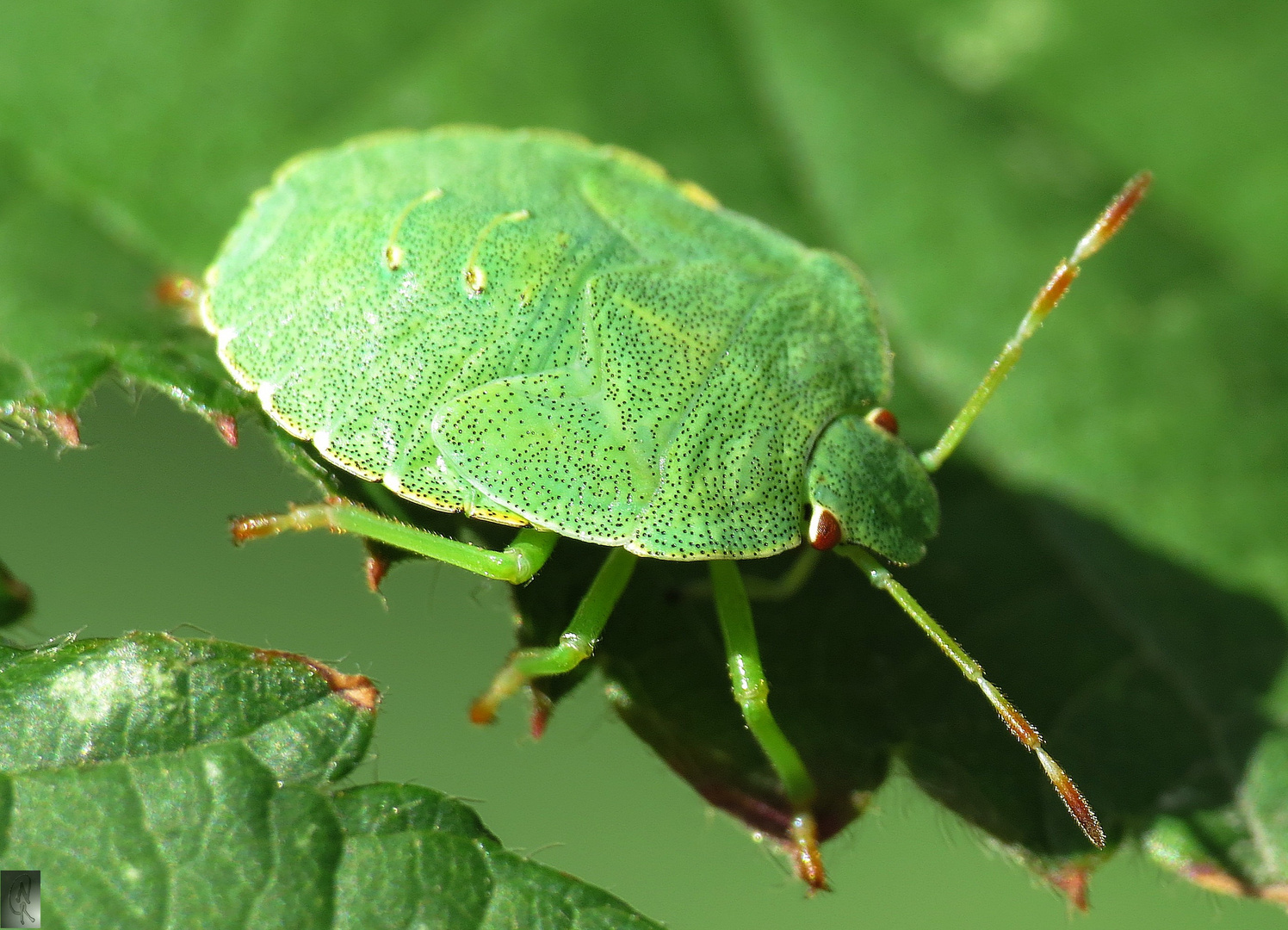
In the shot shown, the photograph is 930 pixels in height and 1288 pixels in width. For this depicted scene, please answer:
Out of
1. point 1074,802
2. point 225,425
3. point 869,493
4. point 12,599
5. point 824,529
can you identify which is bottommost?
point 12,599

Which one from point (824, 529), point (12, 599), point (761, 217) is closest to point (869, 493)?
point (824, 529)

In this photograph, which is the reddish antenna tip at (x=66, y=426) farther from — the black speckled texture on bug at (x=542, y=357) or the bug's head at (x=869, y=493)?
the bug's head at (x=869, y=493)

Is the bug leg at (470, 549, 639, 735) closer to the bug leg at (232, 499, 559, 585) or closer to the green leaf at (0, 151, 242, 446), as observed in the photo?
the bug leg at (232, 499, 559, 585)

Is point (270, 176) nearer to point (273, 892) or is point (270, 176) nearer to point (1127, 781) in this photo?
point (273, 892)

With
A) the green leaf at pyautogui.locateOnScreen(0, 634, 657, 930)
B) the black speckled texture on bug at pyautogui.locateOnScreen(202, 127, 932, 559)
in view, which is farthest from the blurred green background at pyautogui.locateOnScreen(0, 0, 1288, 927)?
the green leaf at pyautogui.locateOnScreen(0, 634, 657, 930)

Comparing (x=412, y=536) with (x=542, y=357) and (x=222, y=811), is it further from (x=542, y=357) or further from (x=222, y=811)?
(x=222, y=811)

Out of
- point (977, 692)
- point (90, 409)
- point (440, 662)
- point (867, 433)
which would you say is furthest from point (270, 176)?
point (977, 692)
